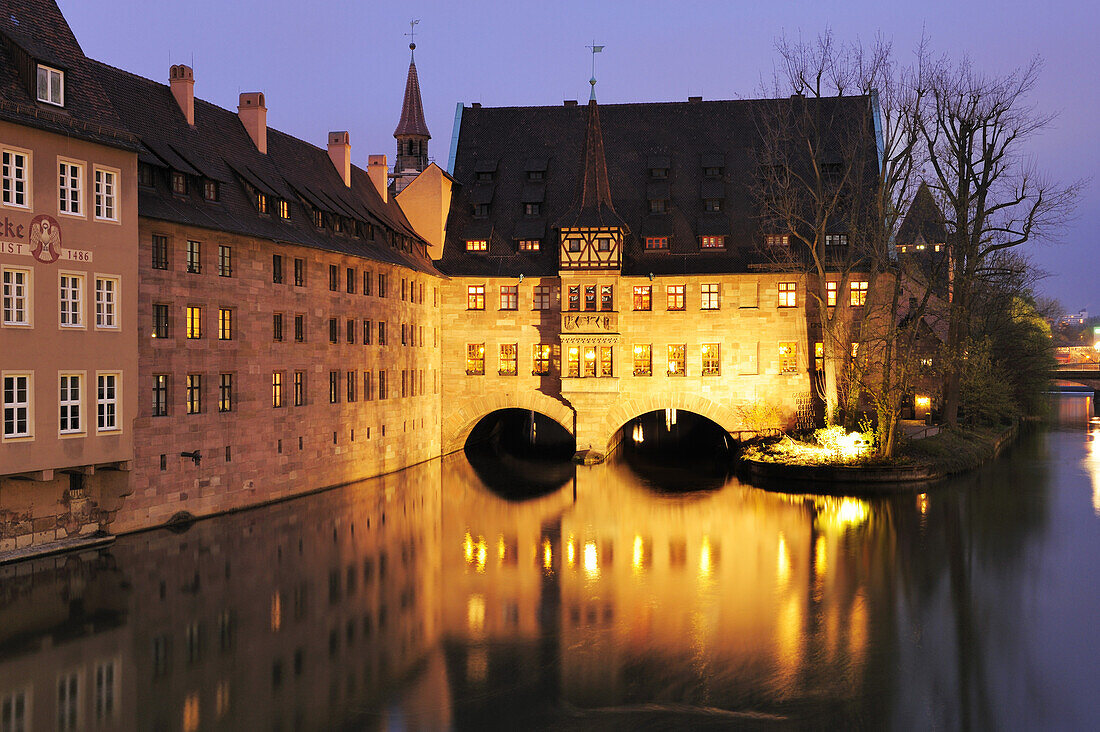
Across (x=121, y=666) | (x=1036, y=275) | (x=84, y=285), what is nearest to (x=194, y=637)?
(x=121, y=666)

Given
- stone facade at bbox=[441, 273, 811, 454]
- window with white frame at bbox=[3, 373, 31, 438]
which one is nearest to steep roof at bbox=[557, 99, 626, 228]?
stone facade at bbox=[441, 273, 811, 454]

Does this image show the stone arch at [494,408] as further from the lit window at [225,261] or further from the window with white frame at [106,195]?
the window with white frame at [106,195]

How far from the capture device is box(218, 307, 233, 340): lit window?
2823cm

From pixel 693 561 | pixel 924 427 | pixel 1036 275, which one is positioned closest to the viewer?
pixel 693 561

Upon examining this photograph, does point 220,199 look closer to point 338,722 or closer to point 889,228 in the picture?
point 338,722

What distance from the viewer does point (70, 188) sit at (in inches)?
867

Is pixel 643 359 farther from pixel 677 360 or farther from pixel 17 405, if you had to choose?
pixel 17 405

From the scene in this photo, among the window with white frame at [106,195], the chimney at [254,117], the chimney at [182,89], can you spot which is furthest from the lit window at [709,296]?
the window with white frame at [106,195]

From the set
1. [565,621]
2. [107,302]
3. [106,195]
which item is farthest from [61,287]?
[565,621]

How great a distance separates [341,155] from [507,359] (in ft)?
38.7

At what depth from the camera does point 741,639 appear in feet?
55.8

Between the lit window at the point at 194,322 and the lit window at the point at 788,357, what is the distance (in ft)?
83.6

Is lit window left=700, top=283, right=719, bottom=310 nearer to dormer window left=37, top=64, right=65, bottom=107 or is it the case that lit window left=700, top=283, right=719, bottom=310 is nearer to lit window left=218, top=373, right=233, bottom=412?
lit window left=218, top=373, right=233, bottom=412

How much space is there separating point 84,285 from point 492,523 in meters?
13.1
